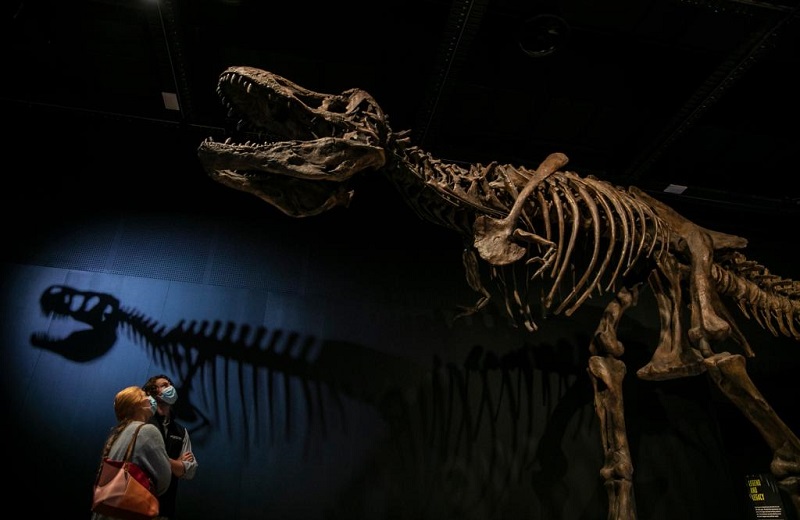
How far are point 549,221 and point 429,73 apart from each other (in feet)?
6.09

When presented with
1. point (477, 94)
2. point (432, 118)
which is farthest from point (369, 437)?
point (477, 94)

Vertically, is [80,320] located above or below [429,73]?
below

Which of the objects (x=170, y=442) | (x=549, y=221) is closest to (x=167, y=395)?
(x=170, y=442)

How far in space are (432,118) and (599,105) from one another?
5.27 ft

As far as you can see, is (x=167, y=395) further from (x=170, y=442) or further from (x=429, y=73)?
(x=429, y=73)

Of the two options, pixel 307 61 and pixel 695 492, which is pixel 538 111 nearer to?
pixel 307 61

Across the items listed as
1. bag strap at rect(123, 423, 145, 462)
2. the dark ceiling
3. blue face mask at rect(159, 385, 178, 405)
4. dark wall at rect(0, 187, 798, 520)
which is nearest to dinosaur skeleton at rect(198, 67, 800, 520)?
dark wall at rect(0, 187, 798, 520)

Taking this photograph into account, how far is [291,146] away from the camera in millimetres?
3363

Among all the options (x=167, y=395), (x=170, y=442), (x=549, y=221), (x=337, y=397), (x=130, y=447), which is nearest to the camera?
(x=130, y=447)

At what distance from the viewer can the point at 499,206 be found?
3.93 metres

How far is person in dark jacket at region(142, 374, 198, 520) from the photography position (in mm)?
3111

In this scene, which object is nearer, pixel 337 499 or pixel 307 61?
pixel 337 499

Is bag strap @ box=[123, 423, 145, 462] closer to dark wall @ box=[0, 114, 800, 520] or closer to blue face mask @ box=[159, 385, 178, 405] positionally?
blue face mask @ box=[159, 385, 178, 405]

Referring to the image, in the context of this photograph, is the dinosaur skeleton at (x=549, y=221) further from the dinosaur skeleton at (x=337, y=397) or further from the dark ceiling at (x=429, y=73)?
the dark ceiling at (x=429, y=73)
